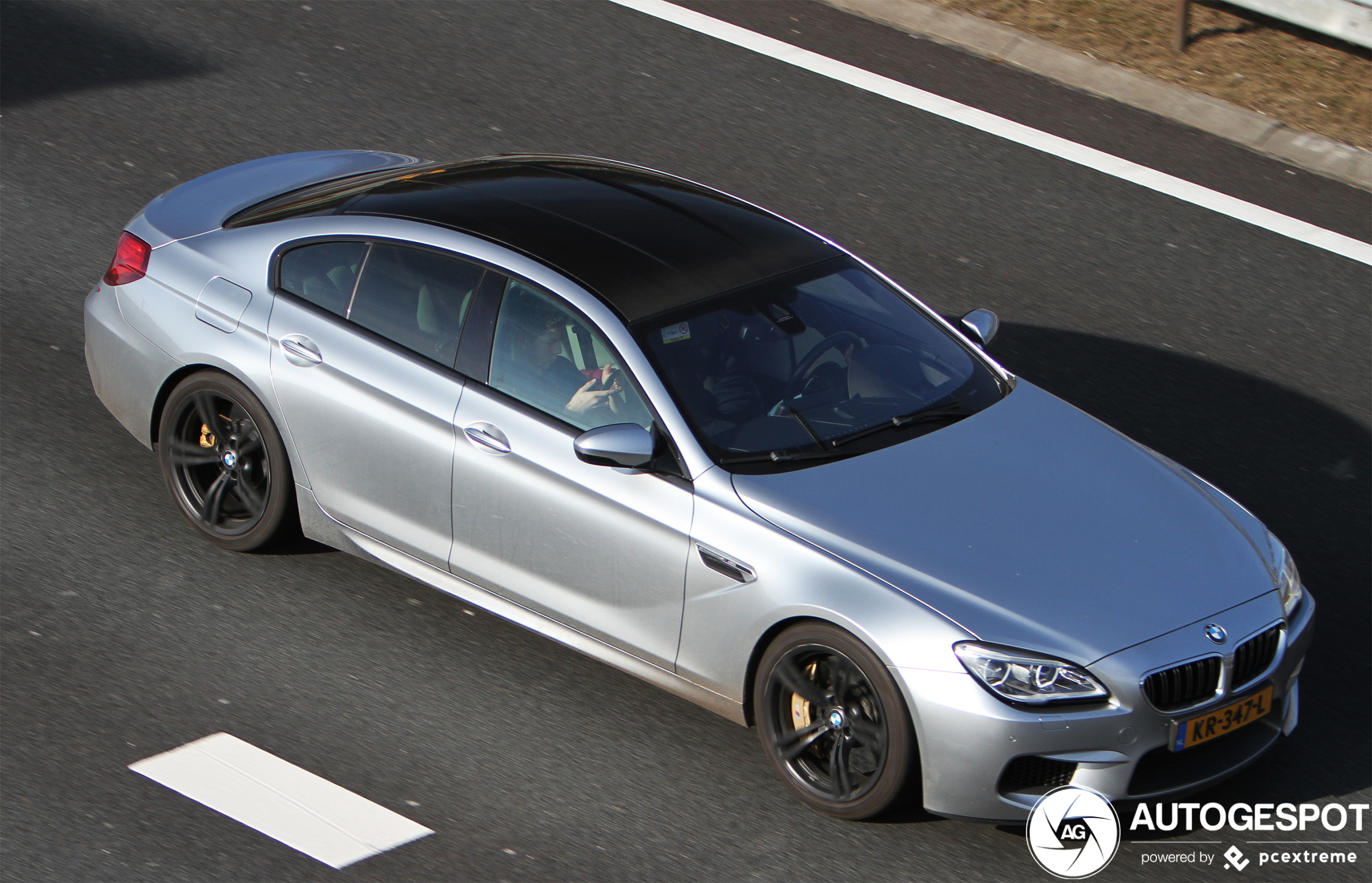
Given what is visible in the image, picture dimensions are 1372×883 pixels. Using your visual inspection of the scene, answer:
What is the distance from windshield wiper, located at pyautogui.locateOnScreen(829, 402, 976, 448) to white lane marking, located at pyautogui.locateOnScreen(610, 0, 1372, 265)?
455cm

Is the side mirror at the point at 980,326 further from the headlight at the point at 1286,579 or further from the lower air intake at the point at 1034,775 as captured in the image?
the lower air intake at the point at 1034,775

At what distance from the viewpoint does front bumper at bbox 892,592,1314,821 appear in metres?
5.02

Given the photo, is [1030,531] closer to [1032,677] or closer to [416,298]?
[1032,677]

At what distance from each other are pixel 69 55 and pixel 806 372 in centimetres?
739

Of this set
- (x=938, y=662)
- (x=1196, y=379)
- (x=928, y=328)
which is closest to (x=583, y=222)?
(x=928, y=328)

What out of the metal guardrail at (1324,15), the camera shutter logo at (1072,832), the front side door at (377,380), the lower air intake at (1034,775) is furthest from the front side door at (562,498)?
the metal guardrail at (1324,15)

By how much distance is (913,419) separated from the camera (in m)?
6.04

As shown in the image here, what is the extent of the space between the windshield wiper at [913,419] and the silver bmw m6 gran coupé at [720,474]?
12 millimetres

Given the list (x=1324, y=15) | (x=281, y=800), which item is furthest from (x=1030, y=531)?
(x=1324, y=15)

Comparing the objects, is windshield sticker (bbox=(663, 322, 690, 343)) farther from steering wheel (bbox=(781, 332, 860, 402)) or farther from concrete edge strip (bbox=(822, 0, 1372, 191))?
concrete edge strip (bbox=(822, 0, 1372, 191))

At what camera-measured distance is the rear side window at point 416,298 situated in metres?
6.21

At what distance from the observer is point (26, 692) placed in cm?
592

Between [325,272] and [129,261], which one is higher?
[325,272]

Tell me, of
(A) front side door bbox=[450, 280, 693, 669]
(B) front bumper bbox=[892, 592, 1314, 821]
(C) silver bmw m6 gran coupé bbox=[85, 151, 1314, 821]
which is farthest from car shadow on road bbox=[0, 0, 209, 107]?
(B) front bumper bbox=[892, 592, 1314, 821]
